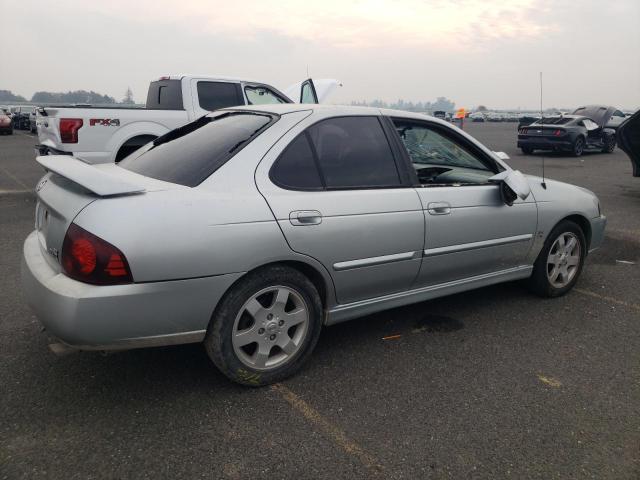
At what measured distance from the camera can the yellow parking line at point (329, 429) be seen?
238 centimetres

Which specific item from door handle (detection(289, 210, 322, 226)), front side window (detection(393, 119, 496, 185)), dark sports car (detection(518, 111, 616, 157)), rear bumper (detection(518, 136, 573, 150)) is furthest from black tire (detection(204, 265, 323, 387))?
rear bumper (detection(518, 136, 573, 150))

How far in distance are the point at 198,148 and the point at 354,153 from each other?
3.19 feet

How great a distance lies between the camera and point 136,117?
7816mm

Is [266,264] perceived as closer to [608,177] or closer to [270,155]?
[270,155]

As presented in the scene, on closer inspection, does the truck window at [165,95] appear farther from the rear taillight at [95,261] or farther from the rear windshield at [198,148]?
the rear taillight at [95,261]

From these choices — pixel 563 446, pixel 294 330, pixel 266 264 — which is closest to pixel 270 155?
pixel 266 264

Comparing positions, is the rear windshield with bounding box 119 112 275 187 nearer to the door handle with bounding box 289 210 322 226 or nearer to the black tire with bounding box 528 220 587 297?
the door handle with bounding box 289 210 322 226

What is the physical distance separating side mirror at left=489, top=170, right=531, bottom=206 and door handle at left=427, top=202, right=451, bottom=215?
506 millimetres

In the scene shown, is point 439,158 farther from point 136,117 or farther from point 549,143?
point 549,143

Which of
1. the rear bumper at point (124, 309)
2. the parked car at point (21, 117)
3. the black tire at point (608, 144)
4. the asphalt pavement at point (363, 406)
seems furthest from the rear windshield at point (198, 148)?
the parked car at point (21, 117)

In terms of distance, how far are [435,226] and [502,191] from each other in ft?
2.49

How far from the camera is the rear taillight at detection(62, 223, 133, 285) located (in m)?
2.42

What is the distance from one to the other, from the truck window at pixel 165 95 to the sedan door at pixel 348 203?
6059mm

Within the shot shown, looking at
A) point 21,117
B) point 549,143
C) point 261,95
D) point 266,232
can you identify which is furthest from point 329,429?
point 21,117
